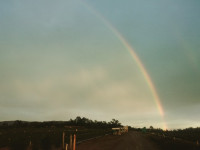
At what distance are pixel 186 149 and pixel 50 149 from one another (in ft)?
63.0

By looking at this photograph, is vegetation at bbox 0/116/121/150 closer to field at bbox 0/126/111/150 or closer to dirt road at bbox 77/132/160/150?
field at bbox 0/126/111/150

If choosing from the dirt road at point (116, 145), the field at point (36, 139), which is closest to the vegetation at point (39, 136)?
the field at point (36, 139)

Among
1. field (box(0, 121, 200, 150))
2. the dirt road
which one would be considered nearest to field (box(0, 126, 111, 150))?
field (box(0, 121, 200, 150))

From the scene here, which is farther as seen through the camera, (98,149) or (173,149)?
(173,149)

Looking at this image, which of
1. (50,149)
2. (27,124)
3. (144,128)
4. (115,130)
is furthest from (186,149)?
(27,124)

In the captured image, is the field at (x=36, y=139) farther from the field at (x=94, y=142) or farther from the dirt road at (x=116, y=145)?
the dirt road at (x=116, y=145)

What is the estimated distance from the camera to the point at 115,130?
330ft

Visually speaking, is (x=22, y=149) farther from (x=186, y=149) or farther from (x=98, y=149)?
(x=186, y=149)

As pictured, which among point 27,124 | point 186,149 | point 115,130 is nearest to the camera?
point 186,149

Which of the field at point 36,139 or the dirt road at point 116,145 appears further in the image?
the field at point 36,139

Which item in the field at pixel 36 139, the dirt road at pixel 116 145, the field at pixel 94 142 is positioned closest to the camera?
the dirt road at pixel 116 145

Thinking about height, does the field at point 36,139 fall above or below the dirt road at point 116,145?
above

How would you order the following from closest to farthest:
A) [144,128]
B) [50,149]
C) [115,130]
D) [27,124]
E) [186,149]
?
1. [50,149]
2. [186,149]
3. [115,130]
4. [144,128]
5. [27,124]

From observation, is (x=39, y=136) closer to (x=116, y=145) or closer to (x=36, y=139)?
(x=36, y=139)
